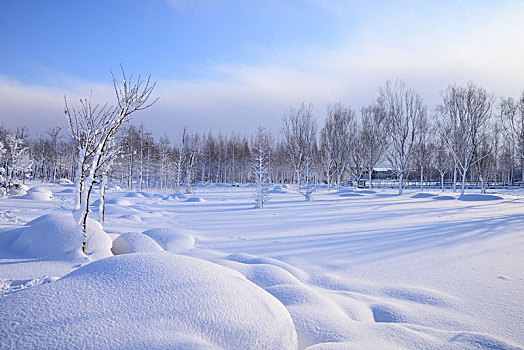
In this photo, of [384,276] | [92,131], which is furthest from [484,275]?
[92,131]

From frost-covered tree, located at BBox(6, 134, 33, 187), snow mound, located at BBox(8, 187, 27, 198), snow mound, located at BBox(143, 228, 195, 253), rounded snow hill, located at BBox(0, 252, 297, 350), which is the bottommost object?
snow mound, located at BBox(143, 228, 195, 253)

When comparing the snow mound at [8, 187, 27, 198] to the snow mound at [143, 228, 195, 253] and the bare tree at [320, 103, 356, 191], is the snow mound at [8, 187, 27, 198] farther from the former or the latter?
the bare tree at [320, 103, 356, 191]

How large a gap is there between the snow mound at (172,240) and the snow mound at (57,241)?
979 mm

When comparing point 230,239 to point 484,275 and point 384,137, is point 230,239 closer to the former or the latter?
point 484,275

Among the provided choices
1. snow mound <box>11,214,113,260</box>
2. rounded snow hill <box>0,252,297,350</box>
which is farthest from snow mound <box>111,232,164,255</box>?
rounded snow hill <box>0,252,297,350</box>

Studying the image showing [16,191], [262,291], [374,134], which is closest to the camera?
[262,291]

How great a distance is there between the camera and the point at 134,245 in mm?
4867

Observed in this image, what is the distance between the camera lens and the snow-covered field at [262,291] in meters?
1.65

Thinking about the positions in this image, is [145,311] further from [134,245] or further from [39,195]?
[39,195]

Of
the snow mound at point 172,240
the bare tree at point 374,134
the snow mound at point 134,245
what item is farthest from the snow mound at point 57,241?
the bare tree at point 374,134

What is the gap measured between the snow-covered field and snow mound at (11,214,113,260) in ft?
0.07

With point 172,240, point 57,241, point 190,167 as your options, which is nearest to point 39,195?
point 190,167

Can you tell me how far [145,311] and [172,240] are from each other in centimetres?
425

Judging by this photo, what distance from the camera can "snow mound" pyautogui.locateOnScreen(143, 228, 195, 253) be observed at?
5656 millimetres
